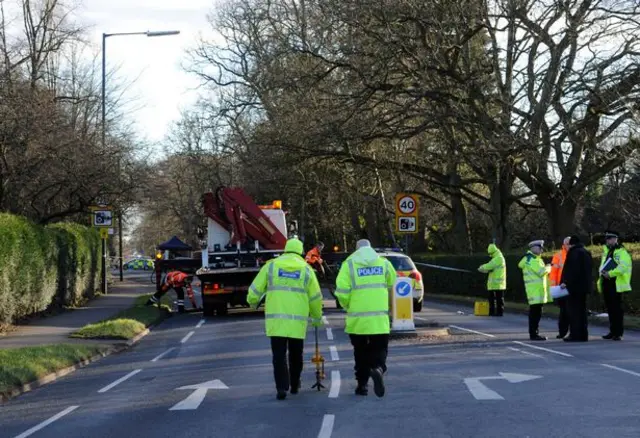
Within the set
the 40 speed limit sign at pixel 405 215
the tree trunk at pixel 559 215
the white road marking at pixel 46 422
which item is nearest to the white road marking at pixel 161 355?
the white road marking at pixel 46 422

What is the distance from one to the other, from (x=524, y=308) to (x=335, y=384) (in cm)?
1613

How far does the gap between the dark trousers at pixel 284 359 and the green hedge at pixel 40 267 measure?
449 inches

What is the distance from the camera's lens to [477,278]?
1425 inches

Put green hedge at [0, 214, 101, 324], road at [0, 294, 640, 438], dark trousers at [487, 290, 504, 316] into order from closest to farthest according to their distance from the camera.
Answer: road at [0, 294, 640, 438]
green hedge at [0, 214, 101, 324]
dark trousers at [487, 290, 504, 316]

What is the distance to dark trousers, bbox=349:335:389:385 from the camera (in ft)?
37.2

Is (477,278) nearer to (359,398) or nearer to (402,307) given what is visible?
(402,307)

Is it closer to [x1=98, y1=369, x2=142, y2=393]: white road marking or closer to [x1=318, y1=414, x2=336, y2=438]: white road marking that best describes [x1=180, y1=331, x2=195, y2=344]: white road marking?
[x1=98, y1=369, x2=142, y2=393]: white road marking

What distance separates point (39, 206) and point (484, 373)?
24.5 m

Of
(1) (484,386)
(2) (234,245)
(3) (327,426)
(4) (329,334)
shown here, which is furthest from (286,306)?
(2) (234,245)

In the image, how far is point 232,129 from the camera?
5372 centimetres

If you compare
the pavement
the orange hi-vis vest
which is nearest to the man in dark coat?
the orange hi-vis vest

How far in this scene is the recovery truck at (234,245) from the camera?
2652cm

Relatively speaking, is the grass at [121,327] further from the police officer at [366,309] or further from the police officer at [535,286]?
the police officer at [366,309]

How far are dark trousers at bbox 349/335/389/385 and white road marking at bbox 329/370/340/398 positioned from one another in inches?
15.8
